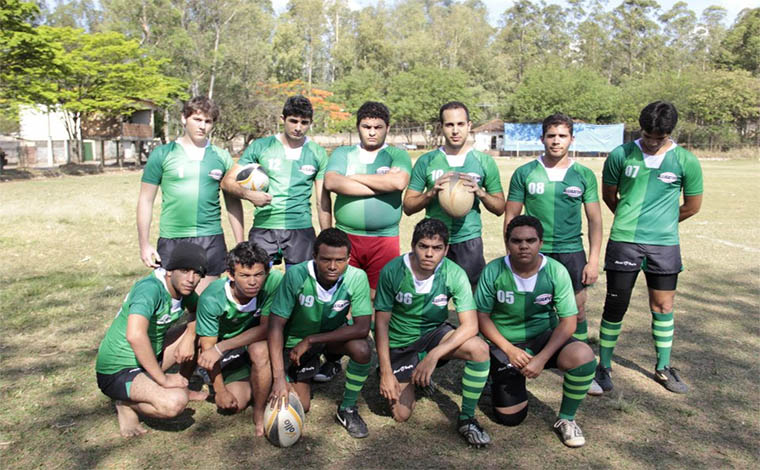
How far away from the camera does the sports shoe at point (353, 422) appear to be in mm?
3691

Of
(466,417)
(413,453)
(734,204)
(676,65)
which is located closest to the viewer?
(413,453)

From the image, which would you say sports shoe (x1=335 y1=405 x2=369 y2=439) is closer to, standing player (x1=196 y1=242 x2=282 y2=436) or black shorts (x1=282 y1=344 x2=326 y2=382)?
black shorts (x1=282 y1=344 x2=326 y2=382)

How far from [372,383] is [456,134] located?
6.77ft

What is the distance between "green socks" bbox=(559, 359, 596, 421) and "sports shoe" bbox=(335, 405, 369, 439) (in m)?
1.31

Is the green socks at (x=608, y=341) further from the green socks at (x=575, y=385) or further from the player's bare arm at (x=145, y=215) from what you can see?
the player's bare arm at (x=145, y=215)

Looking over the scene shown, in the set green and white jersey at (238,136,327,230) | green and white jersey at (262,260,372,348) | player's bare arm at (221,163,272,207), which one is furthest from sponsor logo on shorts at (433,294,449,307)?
player's bare arm at (221,163,272,207)

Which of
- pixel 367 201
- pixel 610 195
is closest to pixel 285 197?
pixel 367 201

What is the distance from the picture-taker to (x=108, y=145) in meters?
53.2

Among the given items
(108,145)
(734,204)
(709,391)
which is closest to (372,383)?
(709,391)

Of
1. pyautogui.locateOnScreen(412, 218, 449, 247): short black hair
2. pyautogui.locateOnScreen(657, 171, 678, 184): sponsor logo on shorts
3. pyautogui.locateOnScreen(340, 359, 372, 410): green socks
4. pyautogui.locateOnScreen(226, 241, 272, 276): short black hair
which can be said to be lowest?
pyautogui.locateOnScreen(340, 359, 372, 410): green socks

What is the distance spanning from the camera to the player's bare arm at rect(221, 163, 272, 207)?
429 centimetres

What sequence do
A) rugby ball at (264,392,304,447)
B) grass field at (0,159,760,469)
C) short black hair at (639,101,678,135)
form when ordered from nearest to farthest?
grass field at (0,159,760,469)
rugby ball at (264,392,304,447)
short black hair at (639,101,678,135)

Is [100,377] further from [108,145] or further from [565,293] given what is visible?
[108,145]

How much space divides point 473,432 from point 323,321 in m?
1.23
